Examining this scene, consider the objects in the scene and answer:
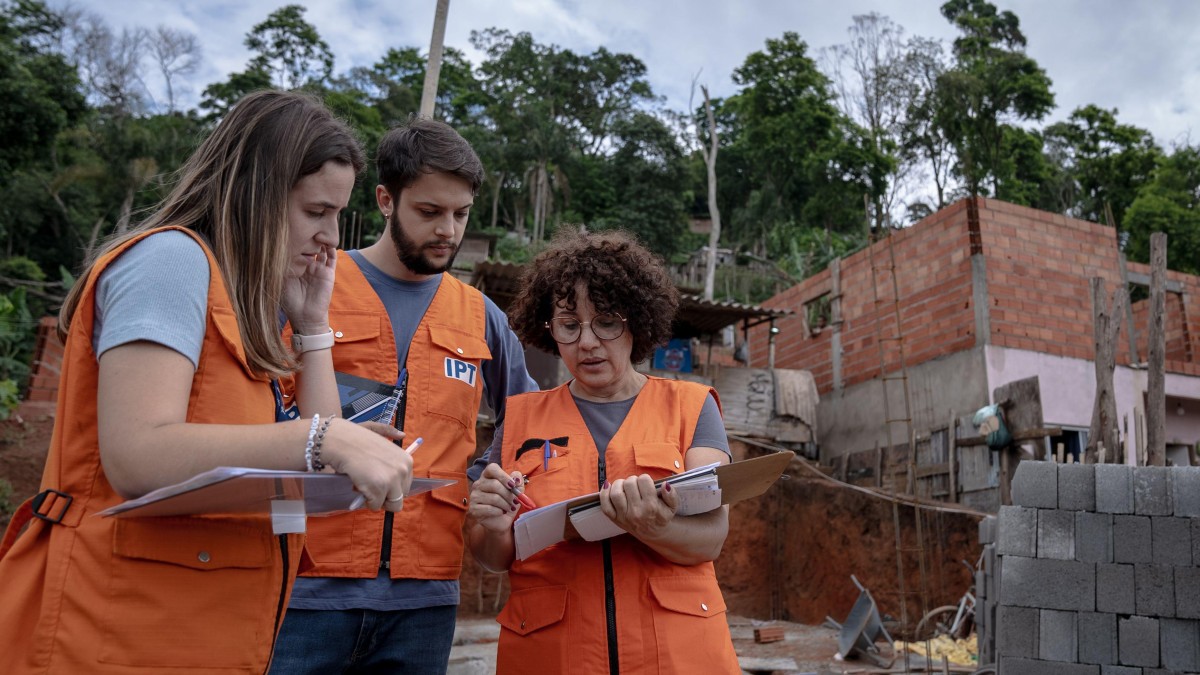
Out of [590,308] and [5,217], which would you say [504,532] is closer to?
[590,308]

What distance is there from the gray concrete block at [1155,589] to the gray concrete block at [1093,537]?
170mm

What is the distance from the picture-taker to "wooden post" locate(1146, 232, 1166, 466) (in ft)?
19.2

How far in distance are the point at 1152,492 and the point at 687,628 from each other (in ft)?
12.4

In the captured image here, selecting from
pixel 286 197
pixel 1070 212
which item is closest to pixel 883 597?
pixel 286 197

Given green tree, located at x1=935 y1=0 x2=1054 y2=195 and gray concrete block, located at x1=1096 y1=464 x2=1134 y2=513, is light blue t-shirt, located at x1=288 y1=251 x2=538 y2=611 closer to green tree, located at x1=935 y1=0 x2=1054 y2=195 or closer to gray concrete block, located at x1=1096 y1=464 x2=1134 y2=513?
gray concrete block, located at x1=1096 y1=464 x2=1134 y2=513

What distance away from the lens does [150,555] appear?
1.34 m

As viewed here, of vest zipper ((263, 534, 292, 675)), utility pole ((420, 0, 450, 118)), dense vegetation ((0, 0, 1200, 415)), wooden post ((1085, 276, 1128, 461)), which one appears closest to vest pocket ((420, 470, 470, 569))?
vest zipper ((263, 534, 292, 675))

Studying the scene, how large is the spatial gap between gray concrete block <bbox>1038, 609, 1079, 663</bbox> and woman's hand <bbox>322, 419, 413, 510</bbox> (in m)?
4.57

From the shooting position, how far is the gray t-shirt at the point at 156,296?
1.32 m

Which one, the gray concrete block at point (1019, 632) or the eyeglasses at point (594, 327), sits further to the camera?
the gray concrete block at point (1019, 632)

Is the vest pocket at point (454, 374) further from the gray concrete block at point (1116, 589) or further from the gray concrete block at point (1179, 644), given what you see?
the gray concrete block at point (1179, 644)

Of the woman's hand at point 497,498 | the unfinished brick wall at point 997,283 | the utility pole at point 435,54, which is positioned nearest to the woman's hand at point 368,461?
the woman's hand at point 497,498

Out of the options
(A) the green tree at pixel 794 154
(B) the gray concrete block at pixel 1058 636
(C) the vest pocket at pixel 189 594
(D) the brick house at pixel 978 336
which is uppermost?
(A) the green tree at pixel 794 154

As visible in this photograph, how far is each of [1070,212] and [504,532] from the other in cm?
3046
